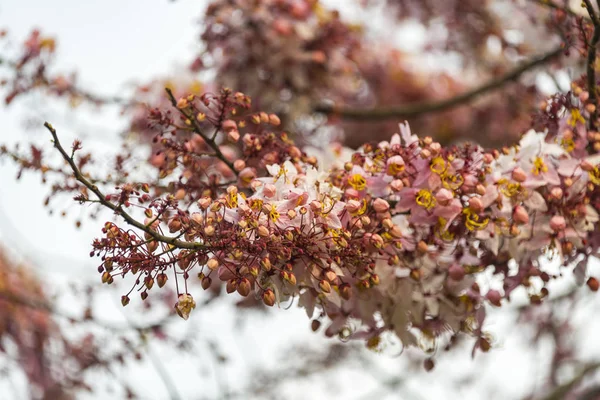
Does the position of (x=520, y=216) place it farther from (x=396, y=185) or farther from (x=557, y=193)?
(x=396, y=185)

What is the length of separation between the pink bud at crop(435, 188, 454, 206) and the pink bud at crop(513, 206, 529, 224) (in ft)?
0.46

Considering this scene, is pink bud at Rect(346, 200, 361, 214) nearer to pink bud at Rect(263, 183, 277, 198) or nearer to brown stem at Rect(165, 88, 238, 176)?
pink bud at Rect(263, 183, 277, 198)

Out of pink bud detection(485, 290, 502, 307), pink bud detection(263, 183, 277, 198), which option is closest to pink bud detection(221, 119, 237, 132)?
pink bud detection(263, 183, 277, 198)

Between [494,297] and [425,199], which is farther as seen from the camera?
[494,297]

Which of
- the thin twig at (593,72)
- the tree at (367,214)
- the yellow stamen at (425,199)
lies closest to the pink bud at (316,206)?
the tree at (367,214)

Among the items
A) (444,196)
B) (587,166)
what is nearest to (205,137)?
(444,196)

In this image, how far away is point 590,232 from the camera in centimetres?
141

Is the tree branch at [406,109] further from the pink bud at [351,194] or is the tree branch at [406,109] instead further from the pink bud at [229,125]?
the pink bud at [351,194]

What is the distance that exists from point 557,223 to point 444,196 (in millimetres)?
232

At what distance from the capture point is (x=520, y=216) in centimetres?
130

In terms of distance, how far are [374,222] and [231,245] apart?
304 mm

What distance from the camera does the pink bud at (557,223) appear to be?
51.6 inches

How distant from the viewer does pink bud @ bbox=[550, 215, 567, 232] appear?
131 centimetres

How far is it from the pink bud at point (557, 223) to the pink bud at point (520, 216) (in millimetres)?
51
